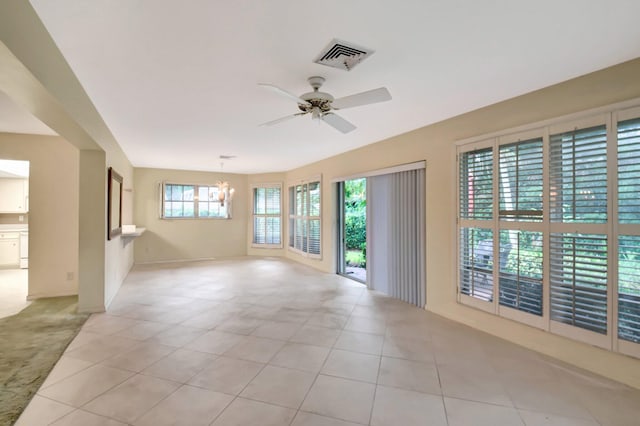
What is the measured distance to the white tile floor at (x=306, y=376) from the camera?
200cm

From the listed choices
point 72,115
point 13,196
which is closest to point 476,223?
point 72,115

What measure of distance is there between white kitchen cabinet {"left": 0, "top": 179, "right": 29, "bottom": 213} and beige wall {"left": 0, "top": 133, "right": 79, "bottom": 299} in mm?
3445

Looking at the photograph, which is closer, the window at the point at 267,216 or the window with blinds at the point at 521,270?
the window with blinds at the point at 521,270

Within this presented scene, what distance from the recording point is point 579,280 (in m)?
2.61

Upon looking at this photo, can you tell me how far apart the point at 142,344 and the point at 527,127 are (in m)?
4.42

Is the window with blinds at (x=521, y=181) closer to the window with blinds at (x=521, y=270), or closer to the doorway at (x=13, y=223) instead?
the window with blinds at (x=521, y=270)

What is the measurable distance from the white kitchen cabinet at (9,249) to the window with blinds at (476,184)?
931 centimetres

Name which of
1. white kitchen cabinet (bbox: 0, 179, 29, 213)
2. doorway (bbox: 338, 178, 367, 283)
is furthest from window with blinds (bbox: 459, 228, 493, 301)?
white kitchen cabinet (bbox: 0, 179, 29, 213)

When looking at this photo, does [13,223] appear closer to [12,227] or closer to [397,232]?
[12,227]

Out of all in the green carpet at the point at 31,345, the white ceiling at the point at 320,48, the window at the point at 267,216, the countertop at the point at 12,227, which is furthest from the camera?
the window at the point at 267,216

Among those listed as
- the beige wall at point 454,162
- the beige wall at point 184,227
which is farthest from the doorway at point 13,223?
the beige wall at point 454,162

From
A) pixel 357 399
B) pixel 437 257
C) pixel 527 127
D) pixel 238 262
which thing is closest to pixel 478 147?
pixel 527 127

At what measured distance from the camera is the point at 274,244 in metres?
8.83

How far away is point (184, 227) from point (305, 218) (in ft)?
11.3
